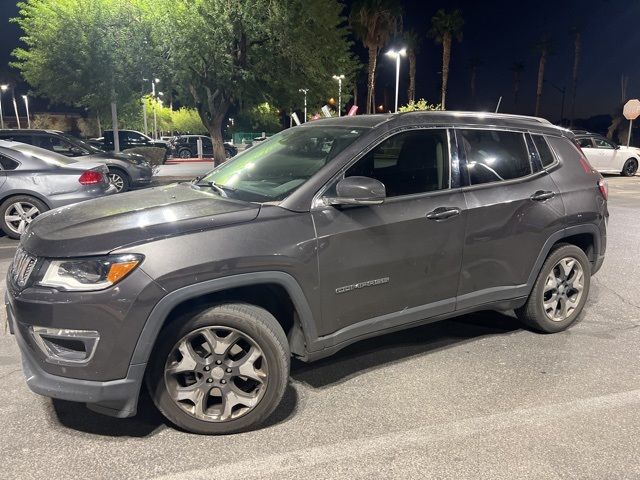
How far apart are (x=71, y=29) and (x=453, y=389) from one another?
19396 mm

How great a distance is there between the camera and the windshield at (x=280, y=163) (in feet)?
11.1

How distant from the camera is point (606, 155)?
1906cm

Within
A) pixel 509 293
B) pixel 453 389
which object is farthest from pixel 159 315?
pixel 509 293

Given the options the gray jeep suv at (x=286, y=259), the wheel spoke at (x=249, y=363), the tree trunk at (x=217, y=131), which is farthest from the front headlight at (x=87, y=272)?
the tree trunk at (x=217, y=131)

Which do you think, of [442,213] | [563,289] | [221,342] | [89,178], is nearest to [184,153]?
[89,178]

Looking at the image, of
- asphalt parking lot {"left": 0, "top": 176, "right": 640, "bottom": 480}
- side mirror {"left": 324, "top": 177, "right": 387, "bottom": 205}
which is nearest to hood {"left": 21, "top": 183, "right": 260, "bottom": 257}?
side mirror {"left": 324, "top": 177, "right": 387, "bottom": 205}

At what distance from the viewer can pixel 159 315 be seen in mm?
2664

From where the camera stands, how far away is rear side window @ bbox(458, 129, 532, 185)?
382cm

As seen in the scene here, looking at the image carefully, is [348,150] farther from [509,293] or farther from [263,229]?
[509,293]

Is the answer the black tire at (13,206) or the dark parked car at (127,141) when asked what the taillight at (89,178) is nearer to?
the black tire at (13,206)

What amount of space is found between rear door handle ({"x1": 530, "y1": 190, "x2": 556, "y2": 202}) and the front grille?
3384mm

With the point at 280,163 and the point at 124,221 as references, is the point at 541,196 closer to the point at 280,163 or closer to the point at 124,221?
the point at 280,163

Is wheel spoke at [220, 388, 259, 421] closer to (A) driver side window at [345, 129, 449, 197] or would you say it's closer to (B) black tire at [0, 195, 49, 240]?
(A) driver side window at [345, 129, 449, 197]

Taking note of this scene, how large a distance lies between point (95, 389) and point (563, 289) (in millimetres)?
3655
